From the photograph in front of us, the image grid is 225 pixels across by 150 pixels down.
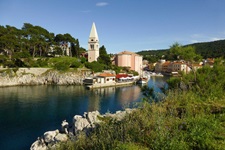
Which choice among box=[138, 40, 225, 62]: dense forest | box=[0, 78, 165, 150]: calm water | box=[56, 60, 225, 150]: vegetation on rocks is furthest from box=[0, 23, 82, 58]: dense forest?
box=[56, 60, 225, 150]: vegetation on rocks

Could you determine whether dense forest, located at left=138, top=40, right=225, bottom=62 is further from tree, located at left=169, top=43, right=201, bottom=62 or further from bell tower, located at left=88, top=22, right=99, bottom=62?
tree, located at left=169, top=43, right=201, bottom=62

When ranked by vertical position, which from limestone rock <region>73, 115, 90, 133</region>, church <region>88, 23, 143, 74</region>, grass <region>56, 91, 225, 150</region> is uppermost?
church <region>88, 23, 143, 74</region>

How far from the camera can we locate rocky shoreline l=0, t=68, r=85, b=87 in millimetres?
27938

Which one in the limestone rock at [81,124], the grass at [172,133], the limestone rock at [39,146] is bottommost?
the limestone rock at [39,146]

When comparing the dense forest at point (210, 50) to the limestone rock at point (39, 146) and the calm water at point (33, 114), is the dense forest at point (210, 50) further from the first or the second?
the limestone rock at point (39, 146)

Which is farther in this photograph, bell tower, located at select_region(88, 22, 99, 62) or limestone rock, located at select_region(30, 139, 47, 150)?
bell tower, located at select_region(88, 22, 99, 62)

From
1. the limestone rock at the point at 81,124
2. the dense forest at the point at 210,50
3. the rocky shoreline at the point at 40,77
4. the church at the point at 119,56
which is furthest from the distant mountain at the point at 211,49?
the limestone rock at the point at 81,124

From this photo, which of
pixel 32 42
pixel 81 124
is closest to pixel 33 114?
pixel 81 124

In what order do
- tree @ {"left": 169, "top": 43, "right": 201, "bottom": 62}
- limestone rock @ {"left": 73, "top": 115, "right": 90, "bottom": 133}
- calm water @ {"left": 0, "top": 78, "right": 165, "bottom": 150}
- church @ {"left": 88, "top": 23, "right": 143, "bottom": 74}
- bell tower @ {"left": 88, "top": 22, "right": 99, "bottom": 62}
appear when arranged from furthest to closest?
church @ {"left": 88, "top": 23, "right": 143, "bottom": 74}
bell tower @ {"left": 88, "top": 22, "right": 99, "bottom": 62}
calm water @ {"left": 0, "top": 78, "right": 165, "bottom": 150}
tree @ {"left": 169, "top": 43, "right": 201, "bottom": 62}
limestone rock @ {"left": 73, "top": 115, "right": 90, "bottom": 133}

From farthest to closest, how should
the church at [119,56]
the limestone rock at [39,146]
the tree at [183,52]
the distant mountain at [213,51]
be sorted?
1. the distant mountain at [213,51]
2. the church at [119,56]
3. the tree at [183,52]
4. the limestone rock at [39,146]

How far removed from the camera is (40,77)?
97.6 feet

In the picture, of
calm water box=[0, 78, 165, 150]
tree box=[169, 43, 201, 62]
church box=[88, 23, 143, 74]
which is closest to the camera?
tree box=[169, 43, 201, 62]

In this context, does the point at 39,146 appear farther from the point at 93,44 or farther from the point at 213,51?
the point at 213,51

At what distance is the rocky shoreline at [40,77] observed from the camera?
27938mm
